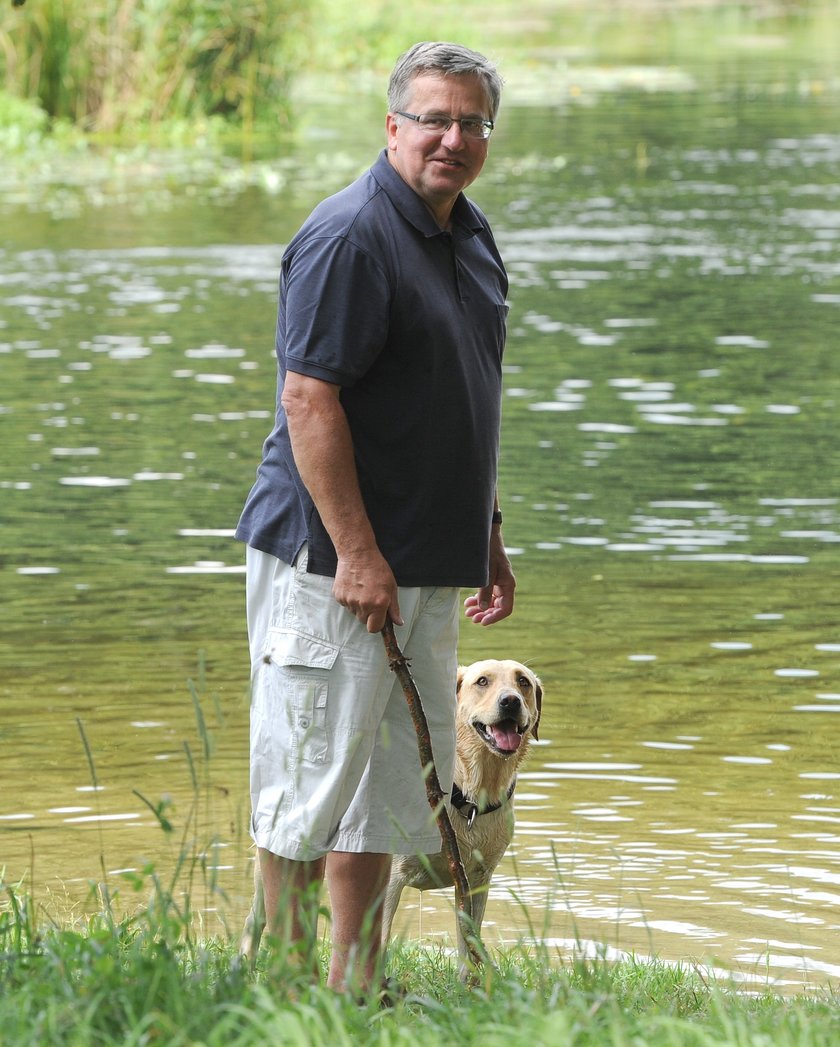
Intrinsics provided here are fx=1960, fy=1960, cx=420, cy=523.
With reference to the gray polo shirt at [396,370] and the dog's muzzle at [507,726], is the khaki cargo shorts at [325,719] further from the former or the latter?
the dog's muzzle at [507,726]

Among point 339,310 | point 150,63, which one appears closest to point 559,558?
point 339,310

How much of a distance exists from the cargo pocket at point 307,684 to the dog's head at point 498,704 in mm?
1258

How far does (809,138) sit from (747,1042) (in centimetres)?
2539

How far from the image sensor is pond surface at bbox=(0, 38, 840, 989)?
623 centimetres

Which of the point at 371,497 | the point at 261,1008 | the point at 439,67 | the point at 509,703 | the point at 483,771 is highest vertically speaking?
the point at 439,67

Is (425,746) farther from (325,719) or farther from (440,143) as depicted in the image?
(440,143)

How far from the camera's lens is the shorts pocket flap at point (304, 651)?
4.30m

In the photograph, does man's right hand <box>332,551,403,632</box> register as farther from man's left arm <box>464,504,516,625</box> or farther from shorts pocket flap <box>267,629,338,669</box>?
man's left arm <box>464,504,516,625</box>

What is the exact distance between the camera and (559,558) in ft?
32.6

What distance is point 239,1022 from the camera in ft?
11.9

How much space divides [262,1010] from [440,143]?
1.93m

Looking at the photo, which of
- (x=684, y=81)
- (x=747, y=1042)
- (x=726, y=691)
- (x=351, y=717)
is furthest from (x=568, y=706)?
(x=684, y=81)

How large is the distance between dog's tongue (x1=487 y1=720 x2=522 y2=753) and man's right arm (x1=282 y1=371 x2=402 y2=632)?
131 centimetres

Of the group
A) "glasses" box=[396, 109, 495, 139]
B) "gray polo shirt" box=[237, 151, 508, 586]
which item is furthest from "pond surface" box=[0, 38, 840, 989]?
"glasses" box=[396, 109, 495, 139]
